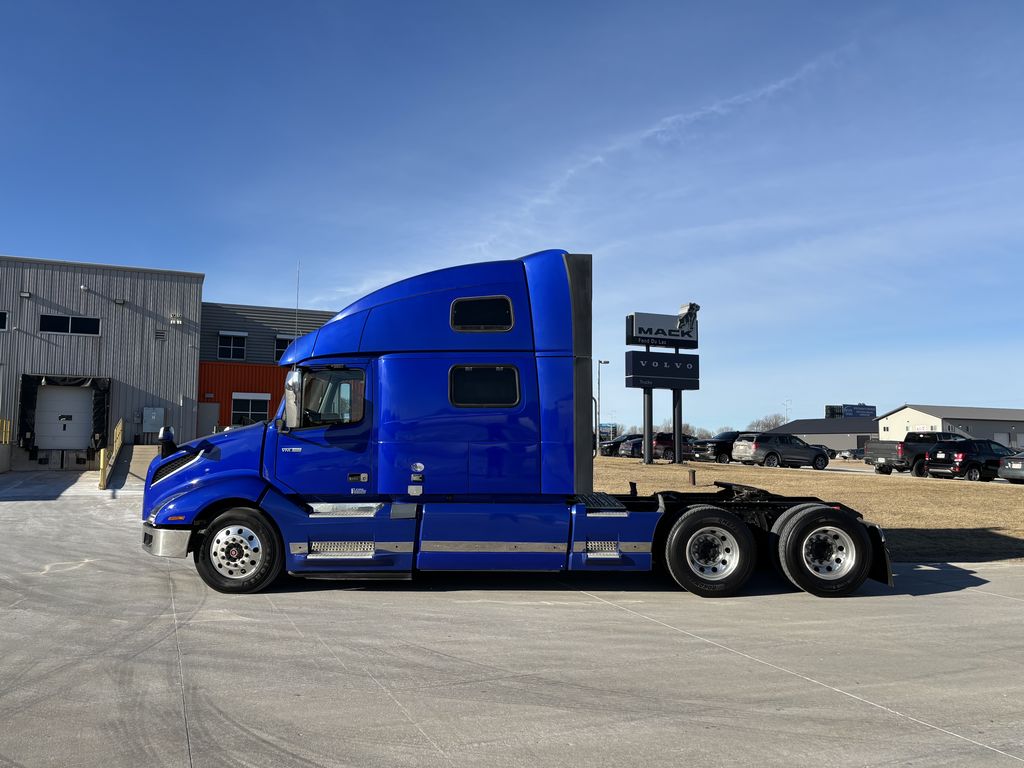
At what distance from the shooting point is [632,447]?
4306cm

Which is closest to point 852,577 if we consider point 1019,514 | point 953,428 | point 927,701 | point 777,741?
point 927,701

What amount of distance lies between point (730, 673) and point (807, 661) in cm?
79

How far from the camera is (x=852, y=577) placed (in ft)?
27.0

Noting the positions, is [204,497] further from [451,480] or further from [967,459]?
[967,459]

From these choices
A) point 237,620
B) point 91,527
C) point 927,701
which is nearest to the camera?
point 927,701

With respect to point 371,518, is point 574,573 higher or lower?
lower

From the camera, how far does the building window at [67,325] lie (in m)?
30.2

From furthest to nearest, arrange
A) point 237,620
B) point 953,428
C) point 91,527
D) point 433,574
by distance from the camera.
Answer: point 953,428 < point 91,527 < point 433,574 < point 237,620

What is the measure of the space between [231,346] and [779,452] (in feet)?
85.9

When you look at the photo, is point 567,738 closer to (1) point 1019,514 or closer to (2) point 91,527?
(2) point 91,527

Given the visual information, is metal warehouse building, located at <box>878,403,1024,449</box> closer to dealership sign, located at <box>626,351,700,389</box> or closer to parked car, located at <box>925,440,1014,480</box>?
dealership sign, located at <box>626,351,700,389</box>

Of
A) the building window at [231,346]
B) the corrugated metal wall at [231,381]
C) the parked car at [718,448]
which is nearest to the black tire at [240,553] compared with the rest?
the corrugated metal wall at [231,381]

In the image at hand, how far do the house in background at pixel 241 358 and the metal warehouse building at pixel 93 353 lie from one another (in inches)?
39.5

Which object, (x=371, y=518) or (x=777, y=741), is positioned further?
(x=371, y=518)
